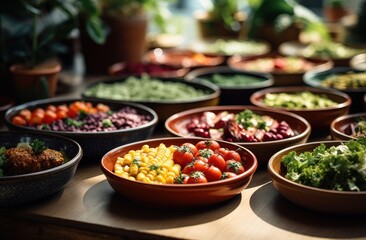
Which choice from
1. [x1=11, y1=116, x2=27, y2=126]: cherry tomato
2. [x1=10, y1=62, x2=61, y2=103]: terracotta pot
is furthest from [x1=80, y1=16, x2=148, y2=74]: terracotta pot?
[x1=11, y1=116, x2=27, y2=126]: cherry tomato

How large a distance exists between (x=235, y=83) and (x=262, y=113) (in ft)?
2.14

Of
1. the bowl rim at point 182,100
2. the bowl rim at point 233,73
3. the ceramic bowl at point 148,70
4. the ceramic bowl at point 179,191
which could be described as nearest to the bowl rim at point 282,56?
the bowl rim at point 233,73

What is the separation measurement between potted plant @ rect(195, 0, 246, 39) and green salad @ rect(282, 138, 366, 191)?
10.9ft

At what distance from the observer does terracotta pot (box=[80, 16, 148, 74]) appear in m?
4.12

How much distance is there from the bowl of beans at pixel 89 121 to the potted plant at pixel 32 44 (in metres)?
0.33

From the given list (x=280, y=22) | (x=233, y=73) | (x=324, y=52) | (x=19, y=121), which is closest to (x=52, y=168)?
(x=19, y=121)

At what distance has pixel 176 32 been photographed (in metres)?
5.31

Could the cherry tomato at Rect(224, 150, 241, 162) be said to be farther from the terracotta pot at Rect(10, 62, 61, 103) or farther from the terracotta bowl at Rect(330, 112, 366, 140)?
the terracotta pot at Rect(10, 62, 61, 103)

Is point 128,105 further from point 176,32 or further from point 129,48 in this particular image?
point 176,32

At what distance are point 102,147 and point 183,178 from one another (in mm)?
558

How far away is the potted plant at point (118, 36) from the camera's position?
13.5ft

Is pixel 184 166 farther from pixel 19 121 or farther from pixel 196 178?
pixel 19 121

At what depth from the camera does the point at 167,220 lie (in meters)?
1.95

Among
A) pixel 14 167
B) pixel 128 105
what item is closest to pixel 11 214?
pixel 14 167
